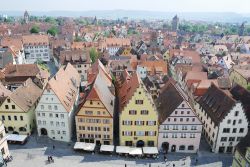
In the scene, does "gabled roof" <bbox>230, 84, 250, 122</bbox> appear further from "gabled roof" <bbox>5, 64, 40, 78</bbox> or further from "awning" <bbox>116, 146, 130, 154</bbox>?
"gabled roof" <bbox>5, 64, 40, 78</bbox>

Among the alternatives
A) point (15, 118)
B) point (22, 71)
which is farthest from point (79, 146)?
point (22, 71)

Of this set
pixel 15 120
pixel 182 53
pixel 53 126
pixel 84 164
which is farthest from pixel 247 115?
pixel 182 53

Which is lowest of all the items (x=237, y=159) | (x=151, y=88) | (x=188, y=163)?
(x=188, y=163)

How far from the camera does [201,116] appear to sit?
7288 centimetres

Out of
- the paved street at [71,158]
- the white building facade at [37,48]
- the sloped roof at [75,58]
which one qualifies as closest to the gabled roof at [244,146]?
the paved street at [71,158]

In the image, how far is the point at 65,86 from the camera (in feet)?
232

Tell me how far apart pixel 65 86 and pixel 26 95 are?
1029 centimetres

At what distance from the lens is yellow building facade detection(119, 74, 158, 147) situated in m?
60.1

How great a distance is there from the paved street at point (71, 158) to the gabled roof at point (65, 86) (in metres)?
10.1

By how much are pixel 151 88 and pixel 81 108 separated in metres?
26.5

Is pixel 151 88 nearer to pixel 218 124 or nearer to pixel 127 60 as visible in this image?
pixel 218 124

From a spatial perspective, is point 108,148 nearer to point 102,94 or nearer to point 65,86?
point 102,94

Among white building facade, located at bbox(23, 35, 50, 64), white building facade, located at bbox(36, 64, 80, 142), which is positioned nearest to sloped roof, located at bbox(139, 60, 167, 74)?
white building facade, located at bbox(36, 64, 80, 142)

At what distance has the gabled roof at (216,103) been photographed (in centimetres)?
6106
